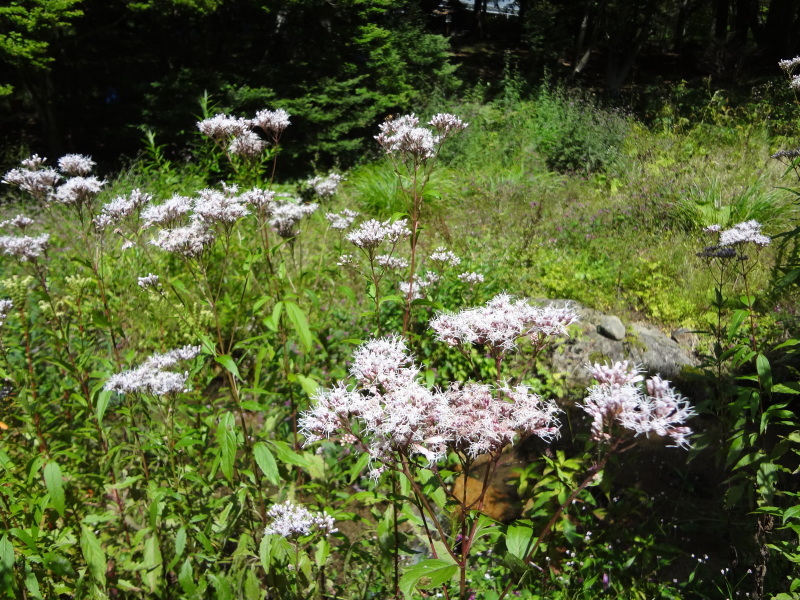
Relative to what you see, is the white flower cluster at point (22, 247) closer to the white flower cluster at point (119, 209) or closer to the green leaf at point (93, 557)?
the white flower cluster at point (119, 209)

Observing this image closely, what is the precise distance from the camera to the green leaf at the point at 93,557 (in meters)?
2.02

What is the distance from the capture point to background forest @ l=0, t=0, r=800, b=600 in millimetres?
1884

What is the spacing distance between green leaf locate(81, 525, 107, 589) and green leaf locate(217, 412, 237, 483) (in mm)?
629

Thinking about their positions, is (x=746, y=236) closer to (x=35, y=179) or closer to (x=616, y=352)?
(x=616, y=352)

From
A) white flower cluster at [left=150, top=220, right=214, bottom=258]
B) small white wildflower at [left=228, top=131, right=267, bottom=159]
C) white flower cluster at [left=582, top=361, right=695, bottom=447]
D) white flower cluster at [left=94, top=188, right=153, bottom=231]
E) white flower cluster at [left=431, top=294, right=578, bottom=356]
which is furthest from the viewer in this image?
small white wildflower at [left=228, top=131, right=267, bottom=159]

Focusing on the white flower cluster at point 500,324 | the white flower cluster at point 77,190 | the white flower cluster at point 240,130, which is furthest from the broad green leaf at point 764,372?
the white flower cluster at point 77,190

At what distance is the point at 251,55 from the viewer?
36.1 ft

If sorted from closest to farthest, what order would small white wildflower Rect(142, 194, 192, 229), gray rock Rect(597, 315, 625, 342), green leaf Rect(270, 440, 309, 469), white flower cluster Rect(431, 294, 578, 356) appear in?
white flower cluster Rect(431, 294, 578, 356) < green leaf Rect(270, 440, 309, 469) < small white wildflower Rect(142, 194, 192, 229) < gray rock Rect(597, 315, 625, 342)

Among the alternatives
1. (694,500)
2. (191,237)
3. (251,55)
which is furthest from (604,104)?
(191,237)

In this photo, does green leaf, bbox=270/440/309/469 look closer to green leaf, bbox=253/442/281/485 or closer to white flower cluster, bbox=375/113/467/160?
green leaf, bbox=253/442/281/485

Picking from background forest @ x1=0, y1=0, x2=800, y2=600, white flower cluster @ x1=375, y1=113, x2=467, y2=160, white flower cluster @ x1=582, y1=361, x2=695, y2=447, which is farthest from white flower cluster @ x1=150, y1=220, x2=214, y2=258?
white flower cluster @ x1=582, y1=361, x2=695, y2=447

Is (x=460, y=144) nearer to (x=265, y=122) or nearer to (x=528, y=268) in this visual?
(x=528, y=268)

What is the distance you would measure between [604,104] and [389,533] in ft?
37.0

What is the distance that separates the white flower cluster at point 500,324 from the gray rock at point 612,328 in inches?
125
